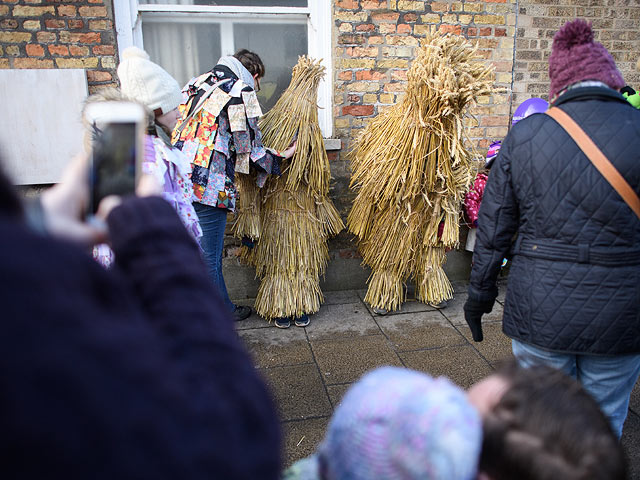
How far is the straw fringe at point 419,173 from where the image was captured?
3072 mm

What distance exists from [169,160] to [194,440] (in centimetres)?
173

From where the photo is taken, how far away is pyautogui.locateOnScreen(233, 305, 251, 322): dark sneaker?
393 cm

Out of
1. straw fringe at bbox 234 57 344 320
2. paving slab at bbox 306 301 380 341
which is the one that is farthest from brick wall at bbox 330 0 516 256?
paving slab at bbox 306 301 380 341

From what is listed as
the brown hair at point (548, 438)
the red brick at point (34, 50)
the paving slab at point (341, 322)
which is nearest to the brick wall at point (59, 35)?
the red brick at point (34, 50)

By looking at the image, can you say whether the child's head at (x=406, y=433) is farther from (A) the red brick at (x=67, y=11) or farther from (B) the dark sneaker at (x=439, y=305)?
(A) the red brick at (x=67, y=11)

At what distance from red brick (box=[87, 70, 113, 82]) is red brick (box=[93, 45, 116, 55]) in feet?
0.43

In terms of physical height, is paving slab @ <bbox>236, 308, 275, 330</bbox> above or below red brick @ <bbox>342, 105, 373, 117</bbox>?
below

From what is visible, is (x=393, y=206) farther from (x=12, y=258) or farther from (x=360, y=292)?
(x=12, y=258)

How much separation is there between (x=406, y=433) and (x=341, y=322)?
10.2ft

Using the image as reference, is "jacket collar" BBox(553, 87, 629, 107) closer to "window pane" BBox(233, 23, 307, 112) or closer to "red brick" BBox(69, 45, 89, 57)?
"window pane" BBox(233, 23, 307, 112)

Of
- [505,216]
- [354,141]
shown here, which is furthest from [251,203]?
[505,216]

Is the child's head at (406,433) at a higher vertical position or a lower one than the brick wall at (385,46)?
lower

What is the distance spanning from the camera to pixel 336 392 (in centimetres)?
298

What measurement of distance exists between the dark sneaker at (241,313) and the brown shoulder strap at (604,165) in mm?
2788
